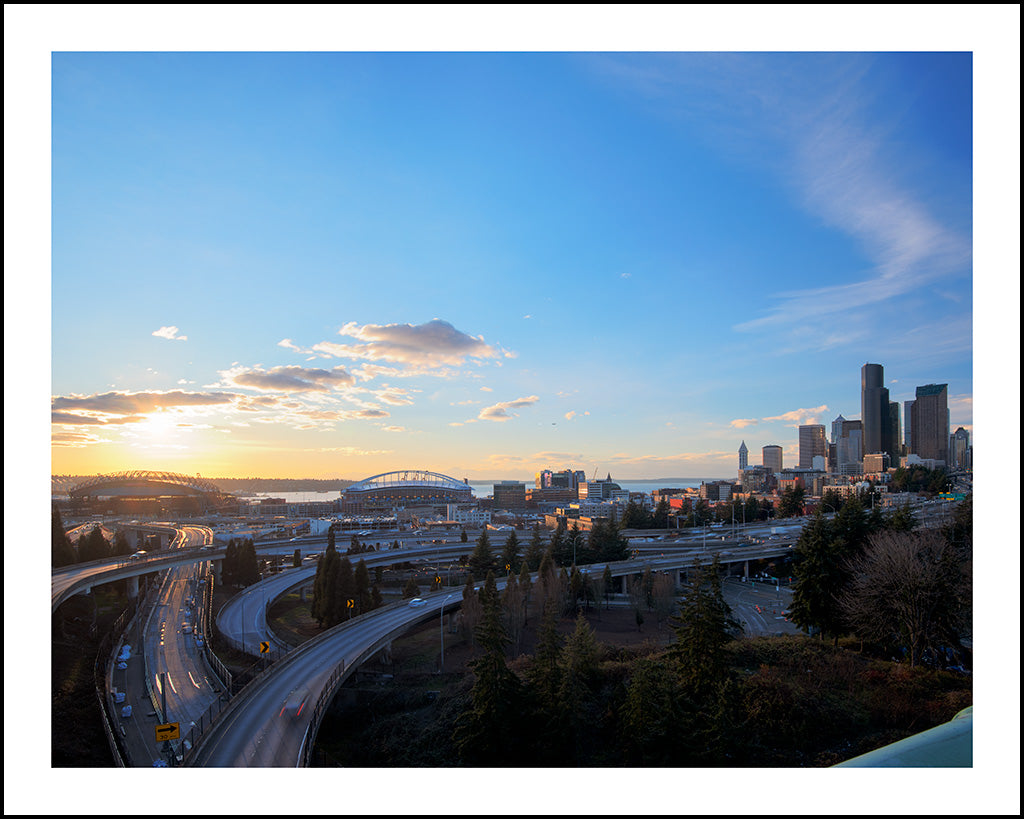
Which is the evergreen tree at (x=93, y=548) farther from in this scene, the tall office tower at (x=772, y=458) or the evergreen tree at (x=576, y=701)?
the tall office tower at (x=772, y=458)

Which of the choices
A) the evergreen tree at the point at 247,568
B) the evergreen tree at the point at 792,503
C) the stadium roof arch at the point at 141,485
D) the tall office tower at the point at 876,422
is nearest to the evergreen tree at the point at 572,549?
the evergreen tree at the point at 247,568

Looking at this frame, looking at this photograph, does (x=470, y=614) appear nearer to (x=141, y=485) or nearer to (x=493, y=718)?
(x=493, y=718)

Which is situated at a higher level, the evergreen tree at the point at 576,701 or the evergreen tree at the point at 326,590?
the evergreen tree at the point at 576,701

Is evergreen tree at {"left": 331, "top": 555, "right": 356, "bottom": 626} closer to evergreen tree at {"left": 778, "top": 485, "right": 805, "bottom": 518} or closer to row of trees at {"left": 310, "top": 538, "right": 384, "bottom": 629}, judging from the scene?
row of trees at {"left": 310, "top": 538, "right": 384, "bottom": 629}

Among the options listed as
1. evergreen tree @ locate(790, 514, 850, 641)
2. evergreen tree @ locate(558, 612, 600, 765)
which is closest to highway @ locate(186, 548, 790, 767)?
evergreen tree @ locate(558, 612, 600, 765)

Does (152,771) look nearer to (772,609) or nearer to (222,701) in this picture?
(222,701)

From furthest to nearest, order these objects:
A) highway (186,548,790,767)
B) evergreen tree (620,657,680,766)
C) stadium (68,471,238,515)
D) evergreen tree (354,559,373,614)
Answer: stadium (68,471,238,515), evergreen tree (354,559,373,614), highway (186,548,790,767), evergreen tree (620,657,680,766)

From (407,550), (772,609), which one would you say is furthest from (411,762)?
(407,550)

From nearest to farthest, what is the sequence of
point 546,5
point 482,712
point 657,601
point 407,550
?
point 546,5, point 482,712, point 657,601, point 407,550
